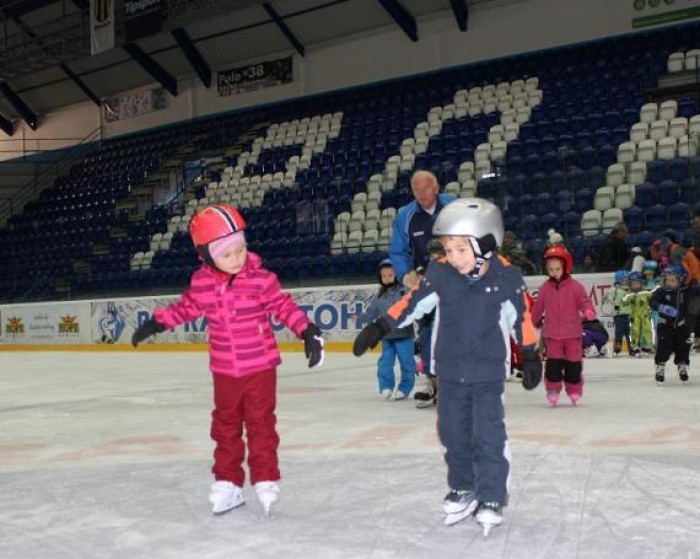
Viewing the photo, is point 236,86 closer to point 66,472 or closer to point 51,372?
point 51,372

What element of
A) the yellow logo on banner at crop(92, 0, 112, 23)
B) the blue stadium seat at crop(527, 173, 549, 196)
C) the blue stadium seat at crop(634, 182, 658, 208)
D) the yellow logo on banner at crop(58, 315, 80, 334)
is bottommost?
the yellow logo on banner at crop(58, 315, 80, 334)

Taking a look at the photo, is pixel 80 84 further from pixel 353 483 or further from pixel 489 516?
pixel 489 516

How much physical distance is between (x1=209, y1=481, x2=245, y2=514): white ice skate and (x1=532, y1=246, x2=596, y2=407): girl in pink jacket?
419 cm

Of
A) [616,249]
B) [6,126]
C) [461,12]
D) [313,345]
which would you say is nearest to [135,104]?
[6,126]

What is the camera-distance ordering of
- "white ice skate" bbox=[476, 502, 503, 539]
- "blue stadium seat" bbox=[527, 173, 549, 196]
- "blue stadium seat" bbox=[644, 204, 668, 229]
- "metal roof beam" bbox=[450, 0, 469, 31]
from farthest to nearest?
"metal roof beam" bbox=[450, 0, 469, 31] < "blue stadium seat" bbox=[527, 173, 549, 196] < "blue stadium seat" bbox=[644, 204, 668, 229] < "white ice skate" bbox=[476, 502, 503, 539]

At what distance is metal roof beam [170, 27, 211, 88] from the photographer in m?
30.0

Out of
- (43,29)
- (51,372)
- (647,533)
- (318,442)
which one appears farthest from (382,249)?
(43,29)

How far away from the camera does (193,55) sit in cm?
3055

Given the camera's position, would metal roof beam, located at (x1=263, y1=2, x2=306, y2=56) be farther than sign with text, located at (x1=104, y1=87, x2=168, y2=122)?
No

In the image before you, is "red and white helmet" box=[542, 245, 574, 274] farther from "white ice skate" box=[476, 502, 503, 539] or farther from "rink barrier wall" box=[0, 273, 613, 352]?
"rink barrier wall" box=[0, 273, 613, 352]

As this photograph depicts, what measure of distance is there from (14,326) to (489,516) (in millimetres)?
21016

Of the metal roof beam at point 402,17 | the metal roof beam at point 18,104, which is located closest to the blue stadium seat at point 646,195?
the metal roof beam at point 402,17

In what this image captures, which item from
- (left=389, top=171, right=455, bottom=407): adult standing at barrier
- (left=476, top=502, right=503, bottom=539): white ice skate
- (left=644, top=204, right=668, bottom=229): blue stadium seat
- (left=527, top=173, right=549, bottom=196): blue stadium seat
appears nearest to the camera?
(left=476, top=502, right=503, bottom=539): white ice skate

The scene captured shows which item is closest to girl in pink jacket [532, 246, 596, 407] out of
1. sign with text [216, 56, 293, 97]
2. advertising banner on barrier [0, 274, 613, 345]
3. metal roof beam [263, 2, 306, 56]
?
advertising banner on barrier [0, 274, 613, 345]
